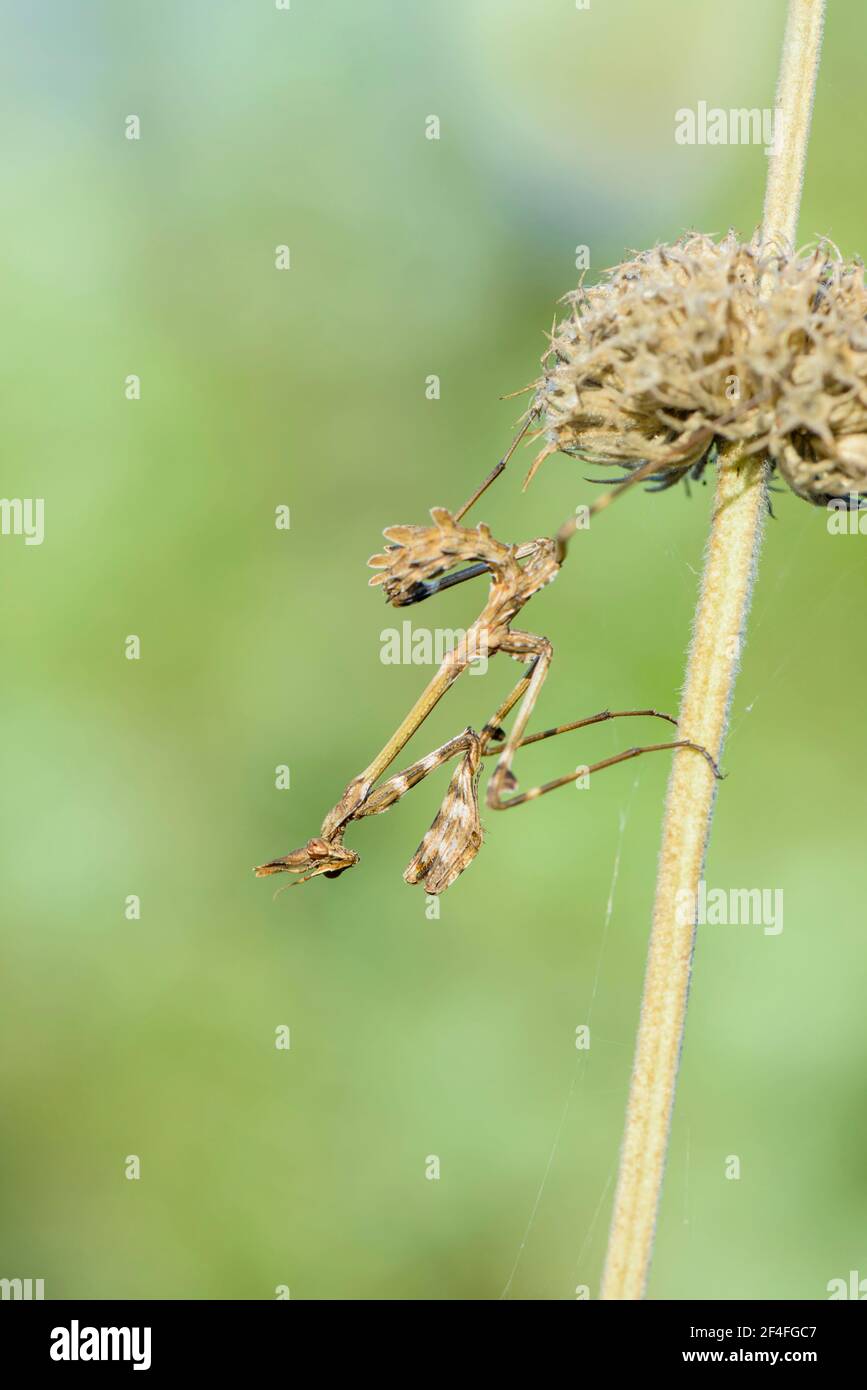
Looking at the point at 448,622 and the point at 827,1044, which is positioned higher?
the point at 448,622

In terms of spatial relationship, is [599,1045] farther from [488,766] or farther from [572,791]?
[488,766]

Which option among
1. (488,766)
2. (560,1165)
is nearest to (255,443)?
(488,766)

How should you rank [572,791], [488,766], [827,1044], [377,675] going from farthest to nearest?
1. [377,675]
2. [572,791]
3. [827,1044]
4. [488,766]

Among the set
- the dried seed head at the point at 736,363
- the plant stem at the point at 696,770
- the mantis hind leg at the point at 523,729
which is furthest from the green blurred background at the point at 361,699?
the dried seed head at the point at 736,363

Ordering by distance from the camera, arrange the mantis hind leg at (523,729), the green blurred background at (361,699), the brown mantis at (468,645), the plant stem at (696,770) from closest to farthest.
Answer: the plant stem at (696,770)
the mantis hind leg at (523,729)
the brown mantis at (468,645)
the green blurred background at (361,699)

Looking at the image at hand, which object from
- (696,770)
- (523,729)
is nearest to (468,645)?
(523,729)

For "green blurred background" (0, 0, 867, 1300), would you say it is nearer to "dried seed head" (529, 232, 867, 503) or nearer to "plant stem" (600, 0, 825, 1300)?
"plant stem" (600, 0, 825, 1300)

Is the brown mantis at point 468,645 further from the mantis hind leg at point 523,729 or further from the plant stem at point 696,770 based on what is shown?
the plant stem at point 696,770
